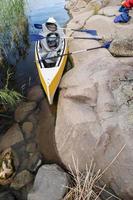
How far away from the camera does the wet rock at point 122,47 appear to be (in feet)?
20.3

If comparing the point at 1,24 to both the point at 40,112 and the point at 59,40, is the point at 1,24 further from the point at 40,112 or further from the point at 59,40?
the point at 40,112

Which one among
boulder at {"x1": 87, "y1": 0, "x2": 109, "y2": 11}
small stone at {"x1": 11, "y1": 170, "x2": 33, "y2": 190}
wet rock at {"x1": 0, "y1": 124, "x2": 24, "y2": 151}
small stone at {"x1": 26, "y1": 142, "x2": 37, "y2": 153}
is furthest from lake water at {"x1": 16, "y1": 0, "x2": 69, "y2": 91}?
small stone at {"x1": 11, "y1": 170, "x2": 33, "y2": 190}

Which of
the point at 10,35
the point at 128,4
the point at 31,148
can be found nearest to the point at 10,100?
the point at 31,148

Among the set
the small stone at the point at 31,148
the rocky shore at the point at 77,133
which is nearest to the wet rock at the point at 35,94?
the rocky shore at the point at 77,133

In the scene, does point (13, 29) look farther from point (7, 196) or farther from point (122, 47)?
point (7, 196)

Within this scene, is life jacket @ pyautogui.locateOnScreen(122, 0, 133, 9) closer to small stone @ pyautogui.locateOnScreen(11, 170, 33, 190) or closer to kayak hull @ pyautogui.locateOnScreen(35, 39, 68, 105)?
kayak hull @ pyautogui.locateOnScreen(35, 39, 68, 105)

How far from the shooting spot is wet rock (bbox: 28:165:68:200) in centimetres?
382

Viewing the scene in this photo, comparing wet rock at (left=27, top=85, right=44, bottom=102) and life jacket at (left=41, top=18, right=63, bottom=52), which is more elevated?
life jacket at (left=41, top=18, right=63, bottom=52)

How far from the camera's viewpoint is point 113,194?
12.5 ft

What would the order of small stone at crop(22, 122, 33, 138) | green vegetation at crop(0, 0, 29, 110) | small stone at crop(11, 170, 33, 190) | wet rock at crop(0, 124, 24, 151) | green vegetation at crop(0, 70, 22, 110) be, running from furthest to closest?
green vegetation at crop(0, 0, 29, 110) → green vegetation at crop(0, 70, 22, 110) → small stone at crop(22, 122, 33, 138) → wet rock at crop(0, 124, 24, 151) → small stone at crop(11, 170, 33, 190)

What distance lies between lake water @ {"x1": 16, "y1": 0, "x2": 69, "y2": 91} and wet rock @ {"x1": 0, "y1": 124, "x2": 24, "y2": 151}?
1.54 meters

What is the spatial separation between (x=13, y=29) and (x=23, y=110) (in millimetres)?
3239

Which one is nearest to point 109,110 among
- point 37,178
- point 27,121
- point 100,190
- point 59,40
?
point 100,190

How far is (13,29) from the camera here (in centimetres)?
805
